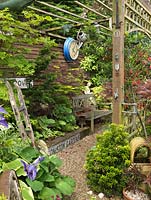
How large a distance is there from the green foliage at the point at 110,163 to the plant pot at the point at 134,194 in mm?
94

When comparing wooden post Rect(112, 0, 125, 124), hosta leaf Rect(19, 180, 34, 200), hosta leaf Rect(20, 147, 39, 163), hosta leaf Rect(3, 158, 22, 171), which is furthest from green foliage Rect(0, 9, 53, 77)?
hosta leaf Rect(19, 180, 34, 200)

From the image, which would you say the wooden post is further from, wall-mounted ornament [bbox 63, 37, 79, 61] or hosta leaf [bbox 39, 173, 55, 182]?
wall-mounted ornament [bbox 63, 37, 79, 61]

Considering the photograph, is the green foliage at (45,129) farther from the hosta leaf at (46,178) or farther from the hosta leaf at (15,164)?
the hosta leaf at (15,164)

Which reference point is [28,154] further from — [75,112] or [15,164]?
[75,112]

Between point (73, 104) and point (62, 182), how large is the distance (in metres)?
4.26

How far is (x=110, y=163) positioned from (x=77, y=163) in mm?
1129

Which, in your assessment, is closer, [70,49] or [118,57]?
[118,57]

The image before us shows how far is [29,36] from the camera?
5.59 meters

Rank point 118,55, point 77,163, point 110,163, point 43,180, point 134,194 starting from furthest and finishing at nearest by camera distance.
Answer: point 77,163, point 118,55, point 110,163, point 134,194, point 43,180

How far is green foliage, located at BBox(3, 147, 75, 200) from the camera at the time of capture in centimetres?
256

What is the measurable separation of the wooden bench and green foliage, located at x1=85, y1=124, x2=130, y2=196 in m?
3.21

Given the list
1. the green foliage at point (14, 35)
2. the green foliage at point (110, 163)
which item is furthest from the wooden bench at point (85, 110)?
the green foliage at point (110, 163)

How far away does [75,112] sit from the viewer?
6992 mm

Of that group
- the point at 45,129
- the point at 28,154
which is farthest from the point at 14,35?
the point at 28,154
